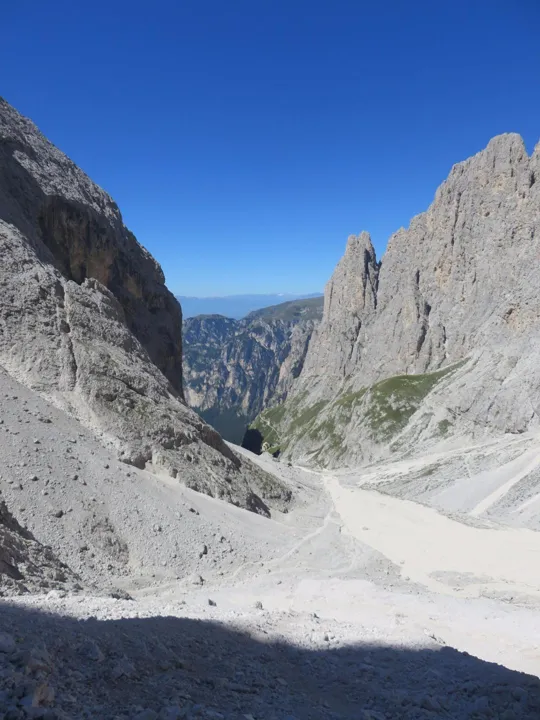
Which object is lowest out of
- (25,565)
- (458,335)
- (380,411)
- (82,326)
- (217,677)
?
(380,411)

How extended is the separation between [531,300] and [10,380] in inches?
4052

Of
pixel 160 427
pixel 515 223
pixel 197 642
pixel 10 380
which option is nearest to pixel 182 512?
pixel 160 427

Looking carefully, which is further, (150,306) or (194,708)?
(150,306)

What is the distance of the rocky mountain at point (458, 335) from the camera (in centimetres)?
9756

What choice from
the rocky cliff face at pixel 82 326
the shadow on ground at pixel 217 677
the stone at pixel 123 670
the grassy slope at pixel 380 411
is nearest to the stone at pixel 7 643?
the shadow on ground at pixel 217 677

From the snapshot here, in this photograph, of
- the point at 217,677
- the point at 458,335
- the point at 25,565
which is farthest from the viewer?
the point at 458,335

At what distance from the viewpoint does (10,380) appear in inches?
1163

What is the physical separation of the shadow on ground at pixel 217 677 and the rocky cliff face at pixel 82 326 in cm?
1897

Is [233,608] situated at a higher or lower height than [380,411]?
higher

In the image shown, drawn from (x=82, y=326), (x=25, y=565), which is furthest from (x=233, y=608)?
(x=82, y=326)

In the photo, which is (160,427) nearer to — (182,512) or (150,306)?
(182,512)

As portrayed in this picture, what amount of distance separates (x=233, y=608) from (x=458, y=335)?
15452 centimetres

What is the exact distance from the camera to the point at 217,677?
10.3 m

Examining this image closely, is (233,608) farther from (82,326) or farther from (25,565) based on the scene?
(82,326)
